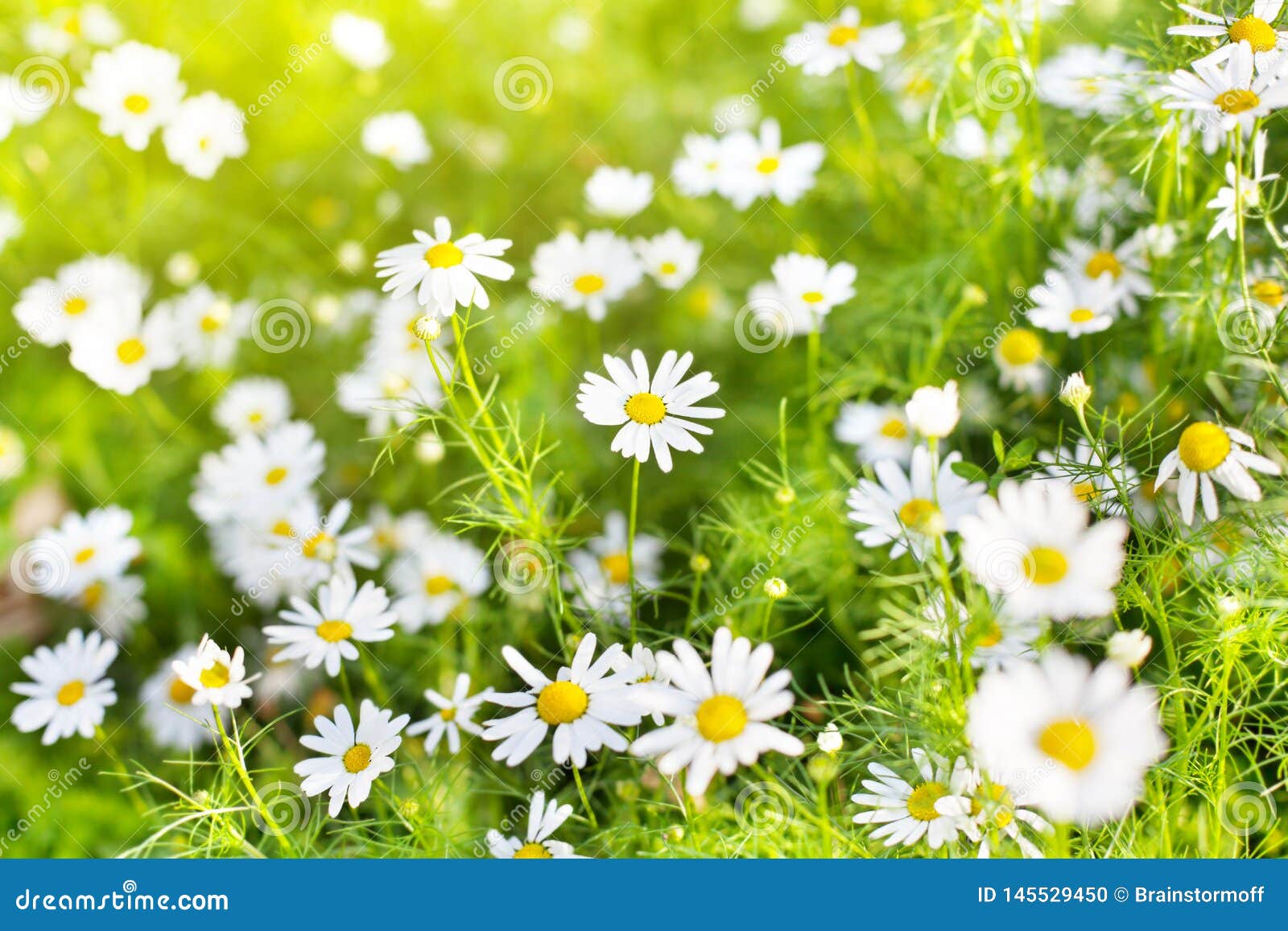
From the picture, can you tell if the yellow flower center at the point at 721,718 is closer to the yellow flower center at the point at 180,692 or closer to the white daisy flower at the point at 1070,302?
the white daisy flower at the point at 1070,302

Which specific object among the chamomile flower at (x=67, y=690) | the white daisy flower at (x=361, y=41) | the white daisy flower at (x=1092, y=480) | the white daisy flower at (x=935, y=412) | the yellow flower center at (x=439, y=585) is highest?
the white daisy flower at (x=361, y=41)

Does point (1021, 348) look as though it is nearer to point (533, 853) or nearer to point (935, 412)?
point (935, 412)

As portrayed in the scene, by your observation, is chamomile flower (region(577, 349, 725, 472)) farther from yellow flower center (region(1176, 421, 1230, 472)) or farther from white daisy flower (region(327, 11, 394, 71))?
white daisy flower (region(327, 11, 394, 71))

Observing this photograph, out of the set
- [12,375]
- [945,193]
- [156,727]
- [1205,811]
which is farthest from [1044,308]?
[12,375]

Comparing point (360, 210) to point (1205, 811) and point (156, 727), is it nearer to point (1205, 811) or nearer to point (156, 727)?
point (156, 727)

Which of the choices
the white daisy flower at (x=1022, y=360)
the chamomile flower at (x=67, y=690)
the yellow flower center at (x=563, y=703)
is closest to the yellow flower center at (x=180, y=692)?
the chamomile flower at (x=67, y=690)

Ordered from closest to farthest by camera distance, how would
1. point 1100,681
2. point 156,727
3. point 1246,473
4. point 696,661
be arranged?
1. point 1100,681
2. point 696,661
3. point 1246,473
4. point 156,727
